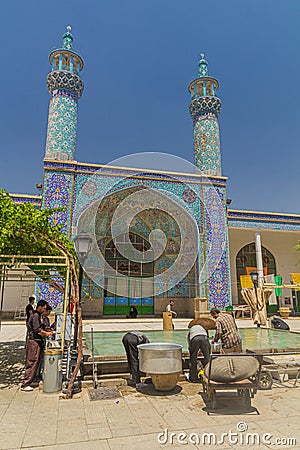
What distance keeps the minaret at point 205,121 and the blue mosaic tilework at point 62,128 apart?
22.1ft

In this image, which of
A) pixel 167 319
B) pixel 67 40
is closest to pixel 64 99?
pixel 67 40

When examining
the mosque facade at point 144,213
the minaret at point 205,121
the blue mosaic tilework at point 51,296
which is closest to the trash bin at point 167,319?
the mosque facade at point 144,213

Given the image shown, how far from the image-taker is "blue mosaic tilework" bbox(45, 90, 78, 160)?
1573cm

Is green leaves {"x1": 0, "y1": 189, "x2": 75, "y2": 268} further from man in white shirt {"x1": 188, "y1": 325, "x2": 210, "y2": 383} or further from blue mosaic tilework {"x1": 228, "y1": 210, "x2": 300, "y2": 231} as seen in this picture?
blue mosaic tilework {"x1": 228, "y1": 210, "x2": 300, "y2": 231}

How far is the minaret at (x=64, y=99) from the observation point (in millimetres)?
15805

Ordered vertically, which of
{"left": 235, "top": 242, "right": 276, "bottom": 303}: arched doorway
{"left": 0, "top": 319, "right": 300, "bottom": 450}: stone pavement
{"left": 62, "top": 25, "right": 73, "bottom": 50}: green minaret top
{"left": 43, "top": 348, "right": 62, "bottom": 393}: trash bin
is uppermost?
{"left": 62, "top": 25, "right": 73, "bottom": 50}: green minaret top

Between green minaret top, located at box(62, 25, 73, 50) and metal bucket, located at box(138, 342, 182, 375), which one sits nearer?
metal bucket, located at box(138, 342, 182, 375)

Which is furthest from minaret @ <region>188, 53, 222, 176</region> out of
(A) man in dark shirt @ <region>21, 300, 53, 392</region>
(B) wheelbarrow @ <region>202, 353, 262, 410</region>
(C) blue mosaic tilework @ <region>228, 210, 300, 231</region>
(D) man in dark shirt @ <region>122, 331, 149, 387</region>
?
(B) wheelbarrow @ <region>202, 353, 262, 410</region>

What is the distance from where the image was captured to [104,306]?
1792 centimetres

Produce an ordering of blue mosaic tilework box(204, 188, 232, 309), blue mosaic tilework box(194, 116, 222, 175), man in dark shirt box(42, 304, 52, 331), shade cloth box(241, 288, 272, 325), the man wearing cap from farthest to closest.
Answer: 1. blue mosaic tilework box(194, 116, 222, 175)
2. blue mosaic tilework box(204, 188, 232, 309)
3. shade cloth box(241, 288, 272, 325)
4. man in dark shirt box(42, 304, 52, 331)
5. the man wearing cap

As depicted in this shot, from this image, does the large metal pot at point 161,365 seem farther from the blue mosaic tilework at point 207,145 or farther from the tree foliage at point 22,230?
the blue mosaic tilework at point 207,145

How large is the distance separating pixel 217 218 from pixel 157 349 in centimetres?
1340

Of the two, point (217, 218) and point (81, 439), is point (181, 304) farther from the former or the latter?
point (81, 439)

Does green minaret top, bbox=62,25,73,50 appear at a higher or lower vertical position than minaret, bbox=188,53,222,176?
higher
